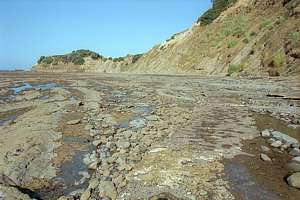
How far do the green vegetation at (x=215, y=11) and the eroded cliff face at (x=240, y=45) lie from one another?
87cm

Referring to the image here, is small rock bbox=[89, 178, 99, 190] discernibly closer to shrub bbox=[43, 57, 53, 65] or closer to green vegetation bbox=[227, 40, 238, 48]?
green vegetation bbox=[227, 40, 238, 48]

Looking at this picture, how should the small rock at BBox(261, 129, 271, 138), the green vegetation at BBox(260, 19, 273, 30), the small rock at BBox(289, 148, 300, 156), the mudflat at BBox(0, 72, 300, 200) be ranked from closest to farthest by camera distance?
the mudflat at BBox(0, 72, 300, 200) < the small rock at BBox(289, 148, 300, 156) < the small rock at BBox(261, 129, 271, 138) < the green vegetation at BBox(260, 19, 273, 30)

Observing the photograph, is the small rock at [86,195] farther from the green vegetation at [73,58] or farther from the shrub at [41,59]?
the shrub at [41,59]

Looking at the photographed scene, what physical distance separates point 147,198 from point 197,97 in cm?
1489

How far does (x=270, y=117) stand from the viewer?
48.6 feet

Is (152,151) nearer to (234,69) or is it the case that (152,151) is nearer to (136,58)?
(234,69)

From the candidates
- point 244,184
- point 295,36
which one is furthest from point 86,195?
point 295,36

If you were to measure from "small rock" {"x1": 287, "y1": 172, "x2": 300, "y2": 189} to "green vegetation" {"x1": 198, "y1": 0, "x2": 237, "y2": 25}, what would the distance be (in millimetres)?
53609

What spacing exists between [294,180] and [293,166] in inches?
44.0

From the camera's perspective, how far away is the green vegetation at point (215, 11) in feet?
194

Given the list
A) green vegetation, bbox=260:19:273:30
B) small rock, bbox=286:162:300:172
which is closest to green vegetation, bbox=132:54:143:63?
green vegetation, bbox=260:19:273:30

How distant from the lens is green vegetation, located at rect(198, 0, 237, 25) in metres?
59.2

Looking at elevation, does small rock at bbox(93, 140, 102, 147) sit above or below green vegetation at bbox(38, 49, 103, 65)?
above

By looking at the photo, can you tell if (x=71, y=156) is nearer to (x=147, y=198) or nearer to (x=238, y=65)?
(x=147, y=198)
